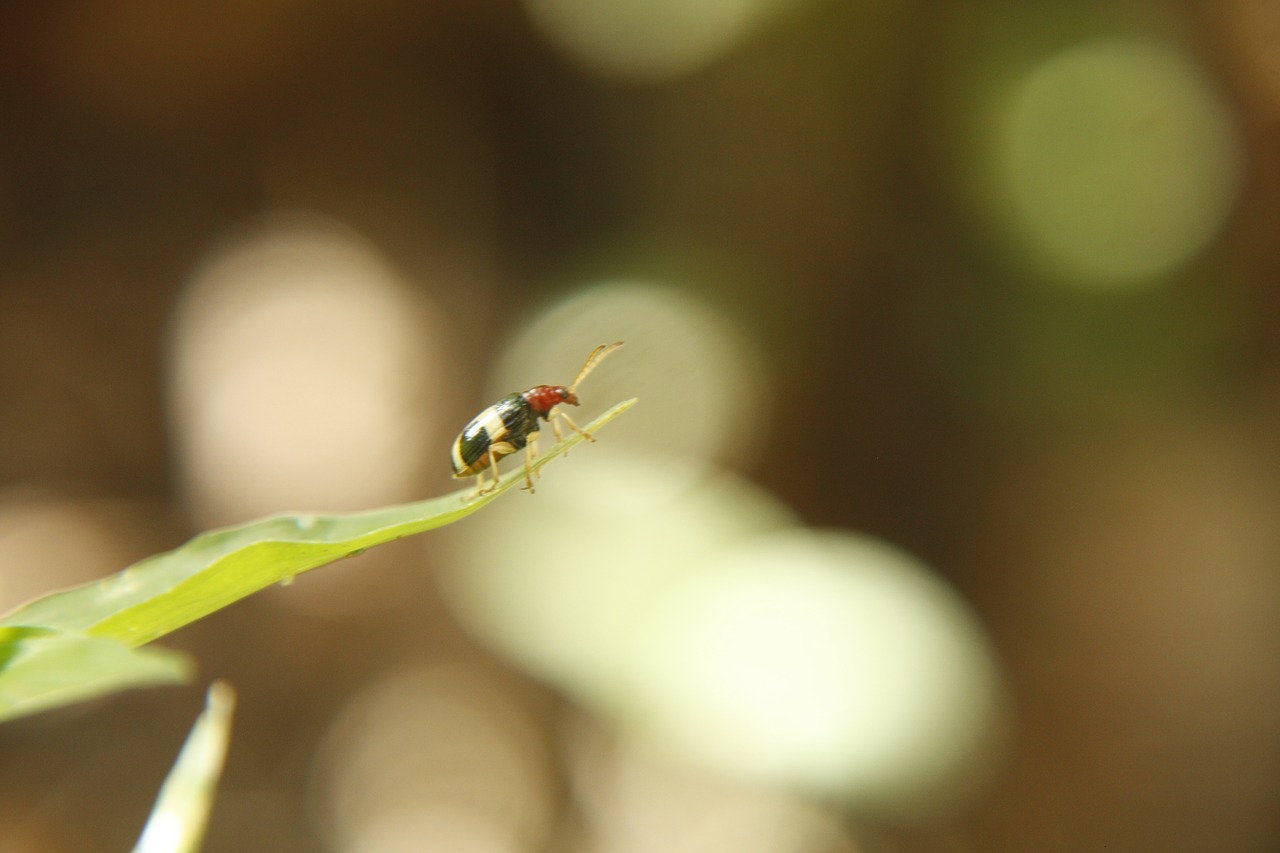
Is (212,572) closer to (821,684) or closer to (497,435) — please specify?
(497,435)

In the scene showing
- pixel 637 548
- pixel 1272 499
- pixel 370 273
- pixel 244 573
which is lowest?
pixel 1272 499

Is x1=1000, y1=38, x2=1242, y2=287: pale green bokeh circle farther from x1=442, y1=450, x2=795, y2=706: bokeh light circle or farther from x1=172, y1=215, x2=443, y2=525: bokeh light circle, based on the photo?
x1=172, y1=215, x2=443, y2=525: bokeh light circle

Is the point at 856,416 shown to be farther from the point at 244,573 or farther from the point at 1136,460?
the point at 244,573

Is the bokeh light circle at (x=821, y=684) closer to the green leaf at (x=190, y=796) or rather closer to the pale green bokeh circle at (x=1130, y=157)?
the pale green bokeh circle at (x=1130, y=157)

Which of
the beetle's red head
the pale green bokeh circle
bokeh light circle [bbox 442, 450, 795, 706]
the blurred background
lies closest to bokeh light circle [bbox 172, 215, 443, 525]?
the blurred background

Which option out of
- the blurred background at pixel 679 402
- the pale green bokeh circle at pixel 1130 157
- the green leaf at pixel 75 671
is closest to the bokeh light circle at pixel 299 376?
the blurred background at pixel 679 402

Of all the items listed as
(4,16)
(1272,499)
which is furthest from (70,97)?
(1272,499)

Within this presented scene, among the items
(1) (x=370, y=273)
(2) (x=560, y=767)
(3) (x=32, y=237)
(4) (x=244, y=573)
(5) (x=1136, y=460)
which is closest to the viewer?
(4) (x=244, y=573)

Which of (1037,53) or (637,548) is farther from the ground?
(1037,53)
